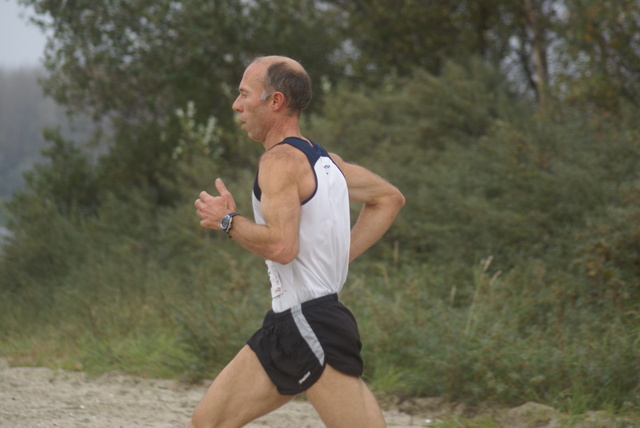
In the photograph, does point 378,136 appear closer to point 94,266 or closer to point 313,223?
point 94,266

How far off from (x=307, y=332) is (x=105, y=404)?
3.49m

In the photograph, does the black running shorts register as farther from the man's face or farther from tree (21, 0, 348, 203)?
tree (21, 0, 348, 203)

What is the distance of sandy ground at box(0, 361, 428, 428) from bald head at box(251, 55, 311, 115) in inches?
118

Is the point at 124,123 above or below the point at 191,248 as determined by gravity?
above

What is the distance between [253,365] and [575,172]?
6.60 m

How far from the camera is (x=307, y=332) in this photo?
11.5 feet

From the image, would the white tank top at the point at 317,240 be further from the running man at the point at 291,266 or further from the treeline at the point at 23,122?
the treeline at the point at 23,122

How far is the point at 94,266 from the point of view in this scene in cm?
1225

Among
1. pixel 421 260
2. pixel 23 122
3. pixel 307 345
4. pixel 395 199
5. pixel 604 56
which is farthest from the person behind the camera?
pixel 23 122

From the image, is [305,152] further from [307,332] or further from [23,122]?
[23,122]

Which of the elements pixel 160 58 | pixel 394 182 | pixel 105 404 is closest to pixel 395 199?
pixel 105 404

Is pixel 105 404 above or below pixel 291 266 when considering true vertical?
below

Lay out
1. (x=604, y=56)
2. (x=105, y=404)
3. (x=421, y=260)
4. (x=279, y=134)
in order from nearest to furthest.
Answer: (x=279, y=134) < (x=105, y=404) < (x=421, y=260) < (x=604, y=56)

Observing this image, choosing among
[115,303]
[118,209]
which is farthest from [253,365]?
[118,209]
